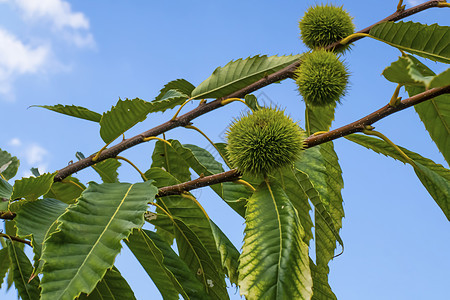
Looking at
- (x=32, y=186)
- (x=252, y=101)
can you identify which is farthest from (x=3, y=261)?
(x=252, y=101)

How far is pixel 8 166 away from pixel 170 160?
0.64 metres

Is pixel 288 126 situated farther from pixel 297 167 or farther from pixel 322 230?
pixel 322 230

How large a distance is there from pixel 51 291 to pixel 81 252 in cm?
10

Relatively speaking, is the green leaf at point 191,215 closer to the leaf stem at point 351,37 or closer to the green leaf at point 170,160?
the green leaf at point 170,160

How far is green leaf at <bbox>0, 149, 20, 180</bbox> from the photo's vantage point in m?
1.97

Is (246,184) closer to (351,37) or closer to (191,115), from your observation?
(191,115)

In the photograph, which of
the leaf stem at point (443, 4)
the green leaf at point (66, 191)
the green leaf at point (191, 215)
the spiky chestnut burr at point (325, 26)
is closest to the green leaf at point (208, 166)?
the green leaf at point (191, 215)

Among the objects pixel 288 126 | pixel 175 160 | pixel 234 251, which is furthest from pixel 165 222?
pixel 288 126

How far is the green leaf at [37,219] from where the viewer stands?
1.25 m

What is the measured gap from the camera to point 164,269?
4.67 ft

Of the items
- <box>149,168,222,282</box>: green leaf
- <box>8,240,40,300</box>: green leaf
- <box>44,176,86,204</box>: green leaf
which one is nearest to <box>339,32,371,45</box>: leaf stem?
<box>149,168,222,282</box>: green leaf

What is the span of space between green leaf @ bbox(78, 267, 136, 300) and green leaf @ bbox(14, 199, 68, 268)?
0.78 ft

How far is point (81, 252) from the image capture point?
1.08m

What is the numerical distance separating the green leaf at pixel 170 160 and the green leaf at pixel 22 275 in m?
0.63
